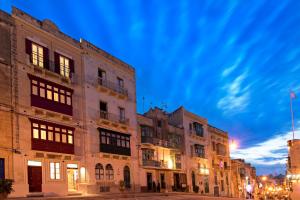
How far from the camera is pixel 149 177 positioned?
178ft

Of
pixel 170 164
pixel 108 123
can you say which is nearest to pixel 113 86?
pixel 108 123

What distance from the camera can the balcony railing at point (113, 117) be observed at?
44.8m

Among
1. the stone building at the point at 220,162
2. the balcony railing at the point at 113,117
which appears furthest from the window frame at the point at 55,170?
the stone building at the point at 220,162

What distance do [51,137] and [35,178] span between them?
3.84m

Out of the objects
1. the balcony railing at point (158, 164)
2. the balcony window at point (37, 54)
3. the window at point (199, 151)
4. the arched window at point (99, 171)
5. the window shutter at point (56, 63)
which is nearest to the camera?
the balcony window at point (37, 54)

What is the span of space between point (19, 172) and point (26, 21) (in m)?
12.1

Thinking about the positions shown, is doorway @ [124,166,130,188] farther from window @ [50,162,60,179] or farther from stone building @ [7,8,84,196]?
window @ [50,162,60,179]

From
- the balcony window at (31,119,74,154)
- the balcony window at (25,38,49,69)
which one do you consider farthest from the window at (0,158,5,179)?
the balcony window at (25,38,49,69)

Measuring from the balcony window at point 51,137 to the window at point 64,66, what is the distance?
497 cm

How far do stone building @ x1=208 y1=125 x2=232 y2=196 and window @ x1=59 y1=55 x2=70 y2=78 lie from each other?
Answer: 41641 millimetres

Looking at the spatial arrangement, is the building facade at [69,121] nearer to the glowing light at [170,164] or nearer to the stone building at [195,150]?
the glowing light at [170,164]

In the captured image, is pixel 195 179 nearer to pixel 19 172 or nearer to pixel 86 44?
pixel 86 44

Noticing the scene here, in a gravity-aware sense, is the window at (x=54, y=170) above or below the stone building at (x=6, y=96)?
below

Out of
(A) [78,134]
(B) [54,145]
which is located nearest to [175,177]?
(A) [78,134]
